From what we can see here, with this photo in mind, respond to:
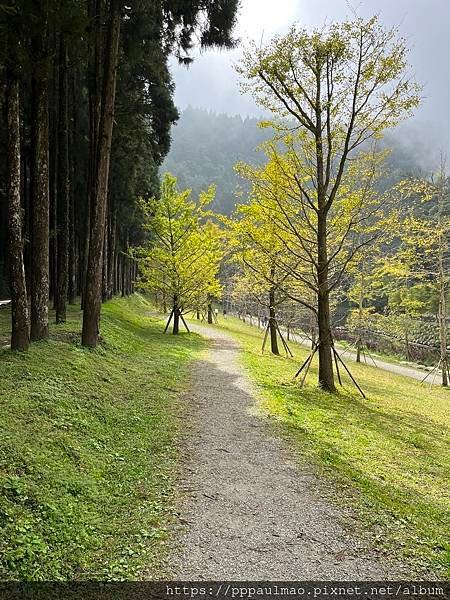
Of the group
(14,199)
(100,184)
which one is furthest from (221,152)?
(14,199)

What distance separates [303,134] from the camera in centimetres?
966

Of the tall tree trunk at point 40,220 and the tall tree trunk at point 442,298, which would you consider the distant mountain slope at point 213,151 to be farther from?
the tall tree trunk at point 40,220

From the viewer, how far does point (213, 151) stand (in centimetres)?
14450

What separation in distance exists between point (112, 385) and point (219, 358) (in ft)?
20.6

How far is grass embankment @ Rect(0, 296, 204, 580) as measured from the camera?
3105 mm

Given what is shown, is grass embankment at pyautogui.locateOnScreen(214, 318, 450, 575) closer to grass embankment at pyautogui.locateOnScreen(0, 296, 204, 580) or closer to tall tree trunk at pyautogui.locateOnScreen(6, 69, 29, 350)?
grass embankment at pyautogui.locateOnScreen(0, 296, 204, 580)

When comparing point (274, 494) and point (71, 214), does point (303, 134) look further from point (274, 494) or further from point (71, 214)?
point (71, 214)

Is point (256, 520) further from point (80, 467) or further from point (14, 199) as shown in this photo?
point (14, 199)

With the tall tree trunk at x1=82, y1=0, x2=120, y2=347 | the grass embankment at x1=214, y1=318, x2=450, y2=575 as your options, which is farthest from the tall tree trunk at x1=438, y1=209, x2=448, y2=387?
the tall tree trunk at x1=82, y1=0, x2=120, y2=347

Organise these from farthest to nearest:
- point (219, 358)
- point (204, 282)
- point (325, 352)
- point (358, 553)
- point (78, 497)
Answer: point (204, 282) → point (219, 358) → point (325, 352) → point (78, 497) → point (358, 553)

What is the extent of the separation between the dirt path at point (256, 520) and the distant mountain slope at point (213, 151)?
87882 millimetres

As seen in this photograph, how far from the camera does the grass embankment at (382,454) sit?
3810 millimetres

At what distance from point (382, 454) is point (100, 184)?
7.45 m

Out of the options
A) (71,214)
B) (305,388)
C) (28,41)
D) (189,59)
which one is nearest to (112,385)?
(305,388)
